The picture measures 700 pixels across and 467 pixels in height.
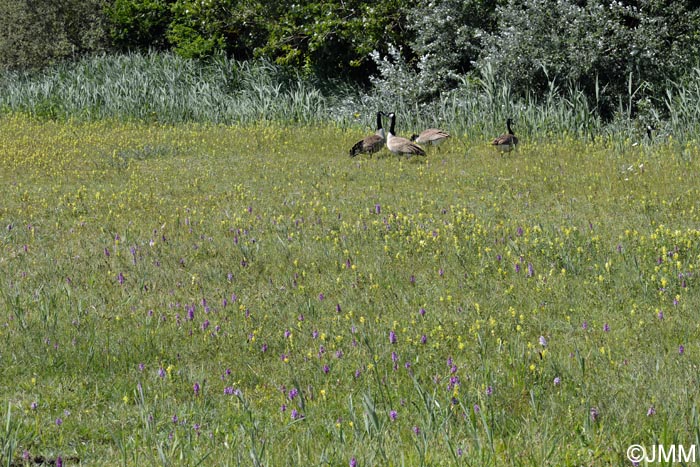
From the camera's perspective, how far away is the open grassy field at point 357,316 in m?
4.41

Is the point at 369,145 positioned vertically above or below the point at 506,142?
below

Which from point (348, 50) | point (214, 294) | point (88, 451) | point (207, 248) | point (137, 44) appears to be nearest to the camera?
point (88, 451)

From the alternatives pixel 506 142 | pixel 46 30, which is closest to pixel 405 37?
pixel 506 142

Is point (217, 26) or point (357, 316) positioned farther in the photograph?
point (217, 26)

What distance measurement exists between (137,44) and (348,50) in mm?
8340

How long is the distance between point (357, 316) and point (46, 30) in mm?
22632

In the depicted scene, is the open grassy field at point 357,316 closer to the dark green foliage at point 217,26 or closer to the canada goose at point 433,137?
the canada goose at point 433,137

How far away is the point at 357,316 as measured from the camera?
21.8 ft

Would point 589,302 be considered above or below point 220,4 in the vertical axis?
below

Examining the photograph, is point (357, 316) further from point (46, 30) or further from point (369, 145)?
point (46, 30)

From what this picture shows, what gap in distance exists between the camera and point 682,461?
3.52 m

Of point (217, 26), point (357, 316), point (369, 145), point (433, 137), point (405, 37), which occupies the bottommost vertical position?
point (357, 316)

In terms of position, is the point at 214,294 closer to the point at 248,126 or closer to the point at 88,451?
the point at 88,451

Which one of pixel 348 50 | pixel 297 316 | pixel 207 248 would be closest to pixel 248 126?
pixel 348 50
